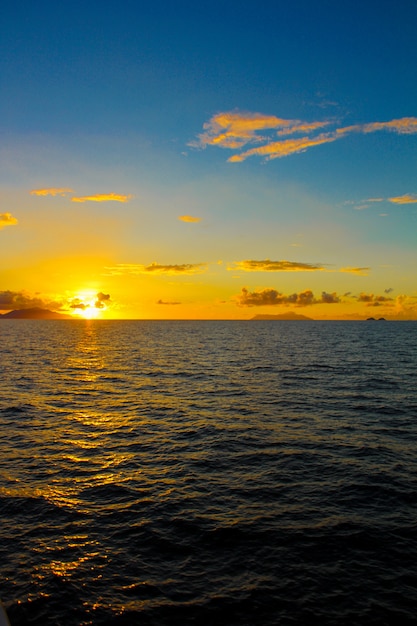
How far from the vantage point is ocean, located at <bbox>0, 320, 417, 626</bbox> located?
13.8 metres

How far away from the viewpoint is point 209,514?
771 inches

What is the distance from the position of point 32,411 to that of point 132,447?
623 inches

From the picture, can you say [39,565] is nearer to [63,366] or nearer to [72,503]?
[72,503]

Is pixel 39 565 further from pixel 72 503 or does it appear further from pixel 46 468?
pixel 46 468

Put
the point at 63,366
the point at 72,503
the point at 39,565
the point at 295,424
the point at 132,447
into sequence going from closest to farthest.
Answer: the point at 39,565, the point at 72,503, the point at 132,447, the point at 295,424, the point at 63,366

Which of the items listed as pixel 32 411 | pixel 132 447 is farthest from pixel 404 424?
pixel 32 411

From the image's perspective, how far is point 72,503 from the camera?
Answer: 2075 cm

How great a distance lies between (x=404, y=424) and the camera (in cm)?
3500

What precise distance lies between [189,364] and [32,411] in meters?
41.3

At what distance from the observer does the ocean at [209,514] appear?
545 inches

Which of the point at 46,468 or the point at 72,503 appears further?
the point at 46,468


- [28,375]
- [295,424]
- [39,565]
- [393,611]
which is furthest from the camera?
[28,375]

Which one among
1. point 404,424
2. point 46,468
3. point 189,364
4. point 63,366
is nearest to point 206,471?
point 46,468

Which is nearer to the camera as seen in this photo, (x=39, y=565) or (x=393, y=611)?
(x=393, y=611)
